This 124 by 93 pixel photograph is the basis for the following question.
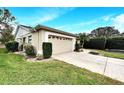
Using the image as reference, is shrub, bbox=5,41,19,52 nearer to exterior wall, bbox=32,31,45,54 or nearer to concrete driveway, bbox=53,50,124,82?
exterior wall, bbox=32,31,45,54

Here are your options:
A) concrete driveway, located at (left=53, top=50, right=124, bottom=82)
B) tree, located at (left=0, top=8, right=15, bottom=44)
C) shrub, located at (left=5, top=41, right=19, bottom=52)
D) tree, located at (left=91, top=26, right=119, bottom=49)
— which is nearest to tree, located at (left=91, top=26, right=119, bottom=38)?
tree, located at (left=91, top=26, right=119, bottom=49)

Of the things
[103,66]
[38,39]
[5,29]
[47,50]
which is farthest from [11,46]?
[103,66]

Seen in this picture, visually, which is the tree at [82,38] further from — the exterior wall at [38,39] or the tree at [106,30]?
the exterior wall at [38,39]

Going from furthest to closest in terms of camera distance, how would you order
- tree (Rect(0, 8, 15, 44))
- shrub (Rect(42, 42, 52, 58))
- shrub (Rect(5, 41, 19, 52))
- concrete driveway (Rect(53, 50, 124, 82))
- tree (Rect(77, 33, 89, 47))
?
tree (Rect(77, 33, 89, 47)) → tree (Rect(0, 8, 15, 44)) → shrub (Rect(5, 41, 19, 52)) → shrub (Rect(42, 42, 52, 58)) → concrete driveway (Rect(53, 50, 124, 82))

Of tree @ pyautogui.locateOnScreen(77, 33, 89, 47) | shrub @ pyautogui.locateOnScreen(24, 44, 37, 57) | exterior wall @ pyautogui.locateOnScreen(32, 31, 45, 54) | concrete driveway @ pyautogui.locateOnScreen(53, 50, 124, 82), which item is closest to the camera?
concrete driveway @ pyautogui.locateOnScreen(53, 50, 124, 82)

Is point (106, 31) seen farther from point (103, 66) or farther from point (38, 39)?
point (38, 39)

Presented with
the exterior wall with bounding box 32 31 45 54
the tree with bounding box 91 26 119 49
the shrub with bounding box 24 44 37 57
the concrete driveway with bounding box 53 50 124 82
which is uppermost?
the tree with bounding box 91 26 119 49

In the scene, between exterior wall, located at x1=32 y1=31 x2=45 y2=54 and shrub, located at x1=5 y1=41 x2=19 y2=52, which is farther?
shrub, located at x1=5 y1=41 x2=19 y2=52

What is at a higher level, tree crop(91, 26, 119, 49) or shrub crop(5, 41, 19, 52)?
tree crop(91, 26, 119, 49)

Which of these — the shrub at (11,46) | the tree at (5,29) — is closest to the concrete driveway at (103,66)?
the shrub at (11,46)

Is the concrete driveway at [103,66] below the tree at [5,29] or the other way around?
below
